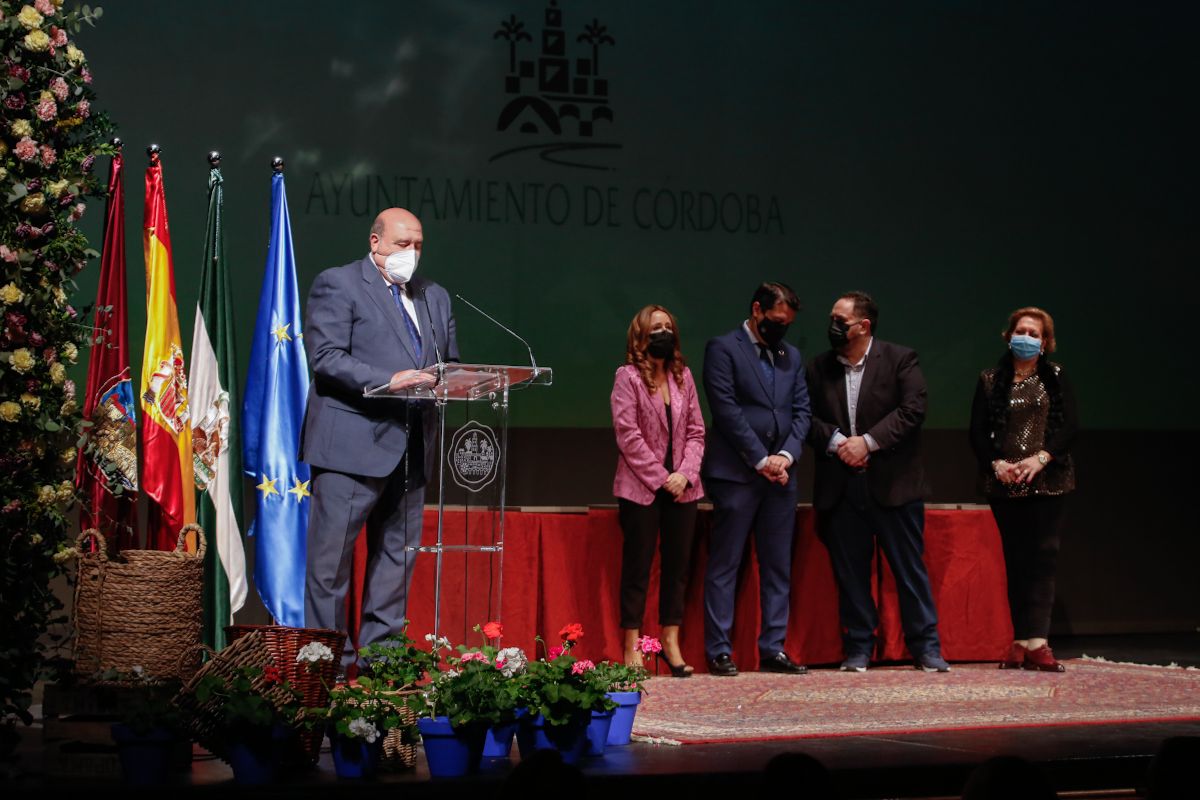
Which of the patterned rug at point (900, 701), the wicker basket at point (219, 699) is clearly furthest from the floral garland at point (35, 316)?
the patterned rug at point (900, 701)

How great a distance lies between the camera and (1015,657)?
21.2 feet

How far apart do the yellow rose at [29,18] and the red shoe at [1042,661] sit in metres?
4.71

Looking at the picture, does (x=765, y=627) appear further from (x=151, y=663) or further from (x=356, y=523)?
(x=151, y=663)

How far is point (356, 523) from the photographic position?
193 inches

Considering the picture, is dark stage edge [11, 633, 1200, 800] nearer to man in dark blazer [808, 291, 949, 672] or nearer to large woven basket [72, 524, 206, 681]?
large woven basket [72, 524, 206, 681]

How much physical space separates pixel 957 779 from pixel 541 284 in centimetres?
404

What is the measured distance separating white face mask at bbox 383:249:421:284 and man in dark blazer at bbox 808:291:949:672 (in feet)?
7.52

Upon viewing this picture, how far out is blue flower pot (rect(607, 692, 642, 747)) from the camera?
4051 mm

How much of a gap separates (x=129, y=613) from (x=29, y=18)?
178cm

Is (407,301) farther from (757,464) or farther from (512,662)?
(757,464)

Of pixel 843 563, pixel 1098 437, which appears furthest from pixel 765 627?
pixel 1098 437

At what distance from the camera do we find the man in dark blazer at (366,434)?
486 cm

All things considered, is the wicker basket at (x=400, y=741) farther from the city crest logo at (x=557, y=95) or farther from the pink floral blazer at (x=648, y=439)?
the city crest logo at (x=557, y=95)

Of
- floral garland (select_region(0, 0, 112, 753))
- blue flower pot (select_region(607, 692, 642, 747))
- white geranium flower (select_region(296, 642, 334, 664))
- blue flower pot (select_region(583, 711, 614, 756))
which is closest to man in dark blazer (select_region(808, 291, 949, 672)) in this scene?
blue flower pot (select_region(607, 692, 642, 747))
